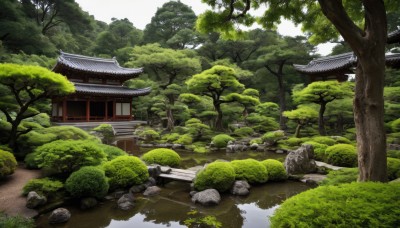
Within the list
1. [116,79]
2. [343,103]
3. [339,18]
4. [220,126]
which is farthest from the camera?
[116,79]

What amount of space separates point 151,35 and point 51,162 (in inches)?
1521

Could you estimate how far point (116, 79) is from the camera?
26828 mm

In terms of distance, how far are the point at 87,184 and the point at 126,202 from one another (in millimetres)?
1140

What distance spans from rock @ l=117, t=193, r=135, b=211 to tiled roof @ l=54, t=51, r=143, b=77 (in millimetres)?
18762

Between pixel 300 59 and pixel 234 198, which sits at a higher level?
pixel 300 59

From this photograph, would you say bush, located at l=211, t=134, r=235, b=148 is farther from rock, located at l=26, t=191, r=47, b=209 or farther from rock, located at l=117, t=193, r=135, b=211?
rock, located at l=26, t=191, r=47, b=209

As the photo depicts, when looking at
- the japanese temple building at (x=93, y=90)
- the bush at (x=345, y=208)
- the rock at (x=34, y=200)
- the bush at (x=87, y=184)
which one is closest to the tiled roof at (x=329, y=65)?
the japanese temple building at (x=93, y=90)

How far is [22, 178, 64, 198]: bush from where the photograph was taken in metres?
6.41

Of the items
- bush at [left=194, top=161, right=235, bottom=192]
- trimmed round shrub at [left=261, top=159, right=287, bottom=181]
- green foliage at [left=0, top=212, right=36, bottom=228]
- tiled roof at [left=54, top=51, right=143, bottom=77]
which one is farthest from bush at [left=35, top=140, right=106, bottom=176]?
tiled roof at [left=54, top=51, right=143, bottom=77]

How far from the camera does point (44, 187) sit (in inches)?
254

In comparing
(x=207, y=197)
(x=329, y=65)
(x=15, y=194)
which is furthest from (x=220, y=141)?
(x=329, y=65)

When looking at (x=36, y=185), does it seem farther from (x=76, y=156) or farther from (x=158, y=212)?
(x=158, y=212)

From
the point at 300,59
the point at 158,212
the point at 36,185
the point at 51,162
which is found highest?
the point at 300,59

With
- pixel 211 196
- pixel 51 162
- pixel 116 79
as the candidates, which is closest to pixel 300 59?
pixel 116 79
